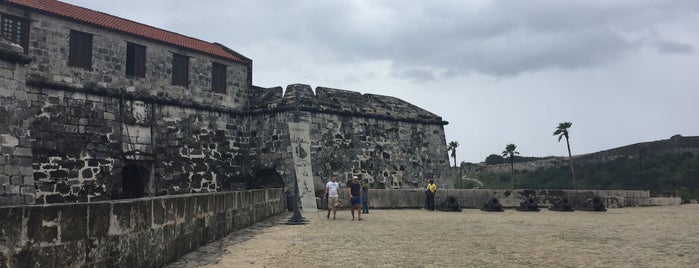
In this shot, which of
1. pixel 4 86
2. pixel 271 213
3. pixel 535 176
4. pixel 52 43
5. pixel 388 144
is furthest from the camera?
pixel 535 176

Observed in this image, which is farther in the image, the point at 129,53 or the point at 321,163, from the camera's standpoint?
the point at 321,163

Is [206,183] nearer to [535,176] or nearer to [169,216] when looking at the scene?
[169,216]

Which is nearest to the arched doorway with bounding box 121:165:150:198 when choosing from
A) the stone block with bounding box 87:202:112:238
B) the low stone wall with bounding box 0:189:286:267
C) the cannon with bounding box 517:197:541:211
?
the low stone wall with bounding box 0:189:286:267

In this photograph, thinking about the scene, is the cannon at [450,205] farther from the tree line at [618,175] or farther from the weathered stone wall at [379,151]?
the tree line at [618,175]

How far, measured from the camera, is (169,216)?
18.5 feet

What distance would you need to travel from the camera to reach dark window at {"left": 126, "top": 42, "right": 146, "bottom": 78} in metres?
16.1

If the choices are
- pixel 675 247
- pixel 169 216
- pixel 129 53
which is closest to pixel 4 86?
pixel 129 53

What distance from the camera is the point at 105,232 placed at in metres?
4.17

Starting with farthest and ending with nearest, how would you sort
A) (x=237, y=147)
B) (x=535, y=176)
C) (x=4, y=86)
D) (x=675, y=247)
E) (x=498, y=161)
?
(x=498, y=161)
(x=535, y=176)
(x=237, y=147)
(x=4, y=86)
(x=675, y=247)

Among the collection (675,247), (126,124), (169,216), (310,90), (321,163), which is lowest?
(675,247)

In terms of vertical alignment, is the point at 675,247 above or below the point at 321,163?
below

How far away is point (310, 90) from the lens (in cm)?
1916

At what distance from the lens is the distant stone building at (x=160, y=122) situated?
1334 centimetres

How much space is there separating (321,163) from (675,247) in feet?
41.5
